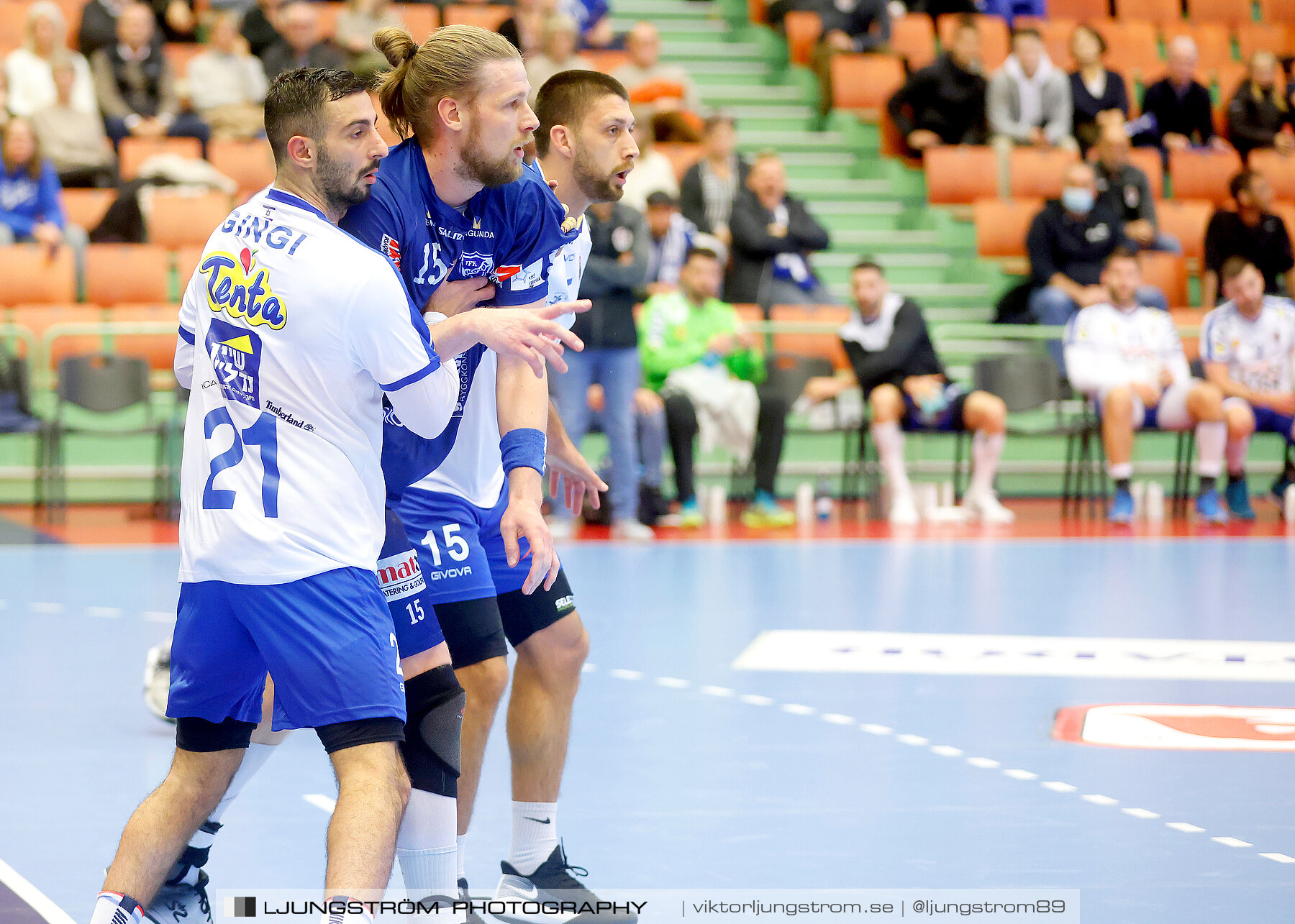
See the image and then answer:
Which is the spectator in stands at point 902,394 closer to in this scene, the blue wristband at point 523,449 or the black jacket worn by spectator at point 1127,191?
the black jacket worn by spectator at point 1127,191

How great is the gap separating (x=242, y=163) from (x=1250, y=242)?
7665 millimetres

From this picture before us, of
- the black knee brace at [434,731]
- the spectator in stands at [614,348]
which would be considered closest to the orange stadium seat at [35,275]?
the spectator in stands at [614,348]

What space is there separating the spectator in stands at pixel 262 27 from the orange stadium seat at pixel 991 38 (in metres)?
5.83

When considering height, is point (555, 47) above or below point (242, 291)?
above

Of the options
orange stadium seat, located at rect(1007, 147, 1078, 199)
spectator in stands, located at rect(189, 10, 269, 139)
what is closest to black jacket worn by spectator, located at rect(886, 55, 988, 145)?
orange stadium seat, located at rect(1007, 147, 1078, 199)

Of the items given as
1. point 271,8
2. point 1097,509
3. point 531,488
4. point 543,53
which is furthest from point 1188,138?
point 531,488

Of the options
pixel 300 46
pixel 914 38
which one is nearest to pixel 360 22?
pixel 300 46

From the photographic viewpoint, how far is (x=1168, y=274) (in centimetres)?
1341

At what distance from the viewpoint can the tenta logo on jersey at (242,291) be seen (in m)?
2.76

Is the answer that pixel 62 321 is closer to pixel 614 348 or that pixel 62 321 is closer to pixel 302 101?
pixel 614 348

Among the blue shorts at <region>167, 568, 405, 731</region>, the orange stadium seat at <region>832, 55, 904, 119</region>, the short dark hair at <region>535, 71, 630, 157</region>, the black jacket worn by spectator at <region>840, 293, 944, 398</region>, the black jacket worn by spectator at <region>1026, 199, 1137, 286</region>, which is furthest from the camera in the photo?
the orange stadium seat at <region>832, 55, 904, 119</region>

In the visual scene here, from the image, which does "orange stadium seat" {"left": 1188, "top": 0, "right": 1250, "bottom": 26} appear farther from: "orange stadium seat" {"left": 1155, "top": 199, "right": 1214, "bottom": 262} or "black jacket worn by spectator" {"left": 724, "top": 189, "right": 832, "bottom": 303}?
"black jacket worn by spectator" {"left": 724, "top": 189, "right": 832, "bottom": 303}

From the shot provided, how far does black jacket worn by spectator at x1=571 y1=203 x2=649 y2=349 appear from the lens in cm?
1009

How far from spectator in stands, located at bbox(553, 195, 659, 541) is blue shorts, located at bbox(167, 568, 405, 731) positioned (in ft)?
23.5
